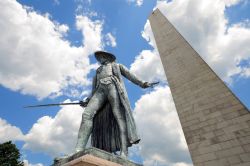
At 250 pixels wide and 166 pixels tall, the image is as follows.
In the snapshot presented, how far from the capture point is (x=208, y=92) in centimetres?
1045

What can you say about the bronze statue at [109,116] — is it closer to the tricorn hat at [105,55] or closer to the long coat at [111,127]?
the long coat at [111,127]

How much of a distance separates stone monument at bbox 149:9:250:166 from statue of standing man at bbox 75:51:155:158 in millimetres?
6218

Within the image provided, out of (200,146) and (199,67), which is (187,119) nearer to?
(200,146)

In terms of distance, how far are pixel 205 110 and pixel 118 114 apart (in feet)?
24.6

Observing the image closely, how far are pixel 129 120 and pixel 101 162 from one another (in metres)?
1.14

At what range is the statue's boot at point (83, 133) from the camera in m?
3.19

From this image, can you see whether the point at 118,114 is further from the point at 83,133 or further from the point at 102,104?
the point at 83,133

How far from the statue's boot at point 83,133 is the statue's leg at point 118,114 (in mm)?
439

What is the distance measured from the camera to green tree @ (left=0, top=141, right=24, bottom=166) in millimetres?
18186

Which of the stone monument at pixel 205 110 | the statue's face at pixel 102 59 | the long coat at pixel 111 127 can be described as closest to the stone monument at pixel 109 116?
the long coat at pixel 111 127

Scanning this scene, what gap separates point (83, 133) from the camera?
130 inches

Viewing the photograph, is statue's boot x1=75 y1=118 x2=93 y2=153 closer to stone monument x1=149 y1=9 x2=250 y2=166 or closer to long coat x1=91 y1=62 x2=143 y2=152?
long coat x1=91 y1=62 x2=143 y2=152

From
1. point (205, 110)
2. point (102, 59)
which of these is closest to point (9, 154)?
point (205, 110)

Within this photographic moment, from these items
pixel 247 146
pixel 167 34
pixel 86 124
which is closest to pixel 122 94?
pixel 86 124
